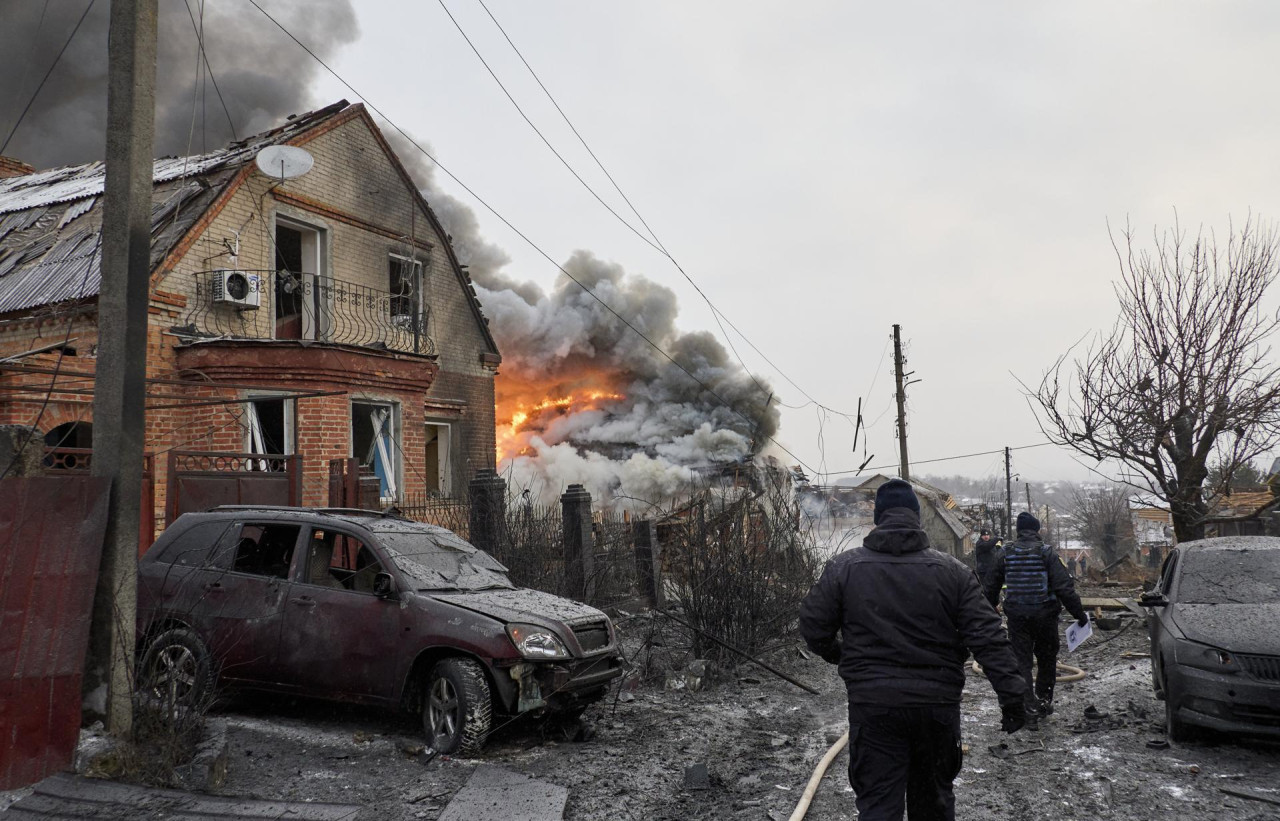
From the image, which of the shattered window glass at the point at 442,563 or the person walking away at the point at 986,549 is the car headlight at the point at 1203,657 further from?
the person walking away at the point at 986,549

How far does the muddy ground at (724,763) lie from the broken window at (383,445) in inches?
280

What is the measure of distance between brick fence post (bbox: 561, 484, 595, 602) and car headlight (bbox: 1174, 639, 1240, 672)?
6.93 metres

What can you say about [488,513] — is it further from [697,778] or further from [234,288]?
[697,778]

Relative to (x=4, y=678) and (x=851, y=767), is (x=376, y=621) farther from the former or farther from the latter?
(x=851, y=767)

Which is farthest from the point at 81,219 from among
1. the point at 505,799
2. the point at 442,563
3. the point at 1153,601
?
the point at 1153,601

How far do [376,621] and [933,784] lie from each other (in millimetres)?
4169

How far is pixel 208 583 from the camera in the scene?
7.00m

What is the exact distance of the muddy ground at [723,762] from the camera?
5.24 meters

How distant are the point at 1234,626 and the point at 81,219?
15842mm

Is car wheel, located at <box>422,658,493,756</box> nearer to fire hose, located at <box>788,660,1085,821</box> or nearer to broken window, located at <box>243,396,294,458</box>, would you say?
fire hose, located at <box>788,660,1085,821</box>

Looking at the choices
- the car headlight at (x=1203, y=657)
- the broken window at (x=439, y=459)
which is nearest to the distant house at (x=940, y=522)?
the broken window at (x=439, y=459)

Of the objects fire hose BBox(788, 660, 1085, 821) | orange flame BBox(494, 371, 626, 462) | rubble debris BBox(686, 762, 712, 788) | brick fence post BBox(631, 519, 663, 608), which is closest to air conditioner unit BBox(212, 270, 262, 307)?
brick fence post BBox(631, 519, 663, 608)

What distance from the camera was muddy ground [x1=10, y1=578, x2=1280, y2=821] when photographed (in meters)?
5.24

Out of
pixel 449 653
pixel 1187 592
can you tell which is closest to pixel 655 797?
pixel 449 653
